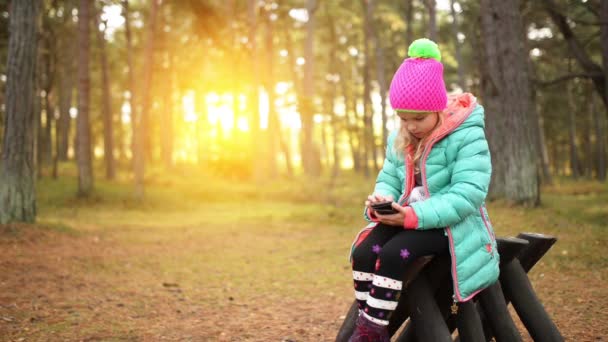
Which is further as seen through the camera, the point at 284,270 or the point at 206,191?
the point at 206,191

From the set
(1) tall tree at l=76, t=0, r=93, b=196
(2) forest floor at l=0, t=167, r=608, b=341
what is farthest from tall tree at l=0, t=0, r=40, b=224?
(1) tall tree at l=76, t=0, r=93, b=196

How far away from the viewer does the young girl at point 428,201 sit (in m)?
2.97

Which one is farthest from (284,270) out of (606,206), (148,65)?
(148,65)

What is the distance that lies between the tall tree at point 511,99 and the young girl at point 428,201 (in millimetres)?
10027

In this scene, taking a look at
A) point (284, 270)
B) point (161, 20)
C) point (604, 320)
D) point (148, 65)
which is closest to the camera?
point (604, 320)

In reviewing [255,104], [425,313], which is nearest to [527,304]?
[425,313]

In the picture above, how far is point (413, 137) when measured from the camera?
3.31m

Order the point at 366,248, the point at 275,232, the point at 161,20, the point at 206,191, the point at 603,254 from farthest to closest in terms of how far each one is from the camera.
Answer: the point at 161,20
the point at 206,191
the point at 275,232
the point at 603,254
the point at 366,248

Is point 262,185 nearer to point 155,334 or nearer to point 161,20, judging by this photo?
point 161,20

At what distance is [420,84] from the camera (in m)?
3.11

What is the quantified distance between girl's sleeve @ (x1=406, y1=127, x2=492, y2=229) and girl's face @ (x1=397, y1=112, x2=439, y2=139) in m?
0.22

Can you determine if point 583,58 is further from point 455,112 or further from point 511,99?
point 455,112

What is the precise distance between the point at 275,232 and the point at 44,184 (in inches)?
496

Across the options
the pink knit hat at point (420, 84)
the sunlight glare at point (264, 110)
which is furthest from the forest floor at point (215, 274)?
the sunlight glare at point (264, 110)
